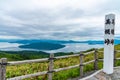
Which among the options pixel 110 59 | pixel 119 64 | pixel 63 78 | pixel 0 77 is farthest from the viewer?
pixel 119 64

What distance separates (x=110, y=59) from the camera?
567 inches

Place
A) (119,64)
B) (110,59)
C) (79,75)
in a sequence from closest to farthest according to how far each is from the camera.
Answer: (79,75) < (110,59) < (119,64)

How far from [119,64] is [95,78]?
5576mm

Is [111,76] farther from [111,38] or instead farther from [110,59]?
[111,38]

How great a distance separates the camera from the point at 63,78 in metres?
12.5

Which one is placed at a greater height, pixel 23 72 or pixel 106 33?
pixel 106 33

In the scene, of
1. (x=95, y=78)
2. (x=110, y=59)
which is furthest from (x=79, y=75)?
(x=110, y=59)

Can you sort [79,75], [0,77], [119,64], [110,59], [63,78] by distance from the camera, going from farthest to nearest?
[119,64]
[110,59]
[79,75]
[63,78]
[0,77]

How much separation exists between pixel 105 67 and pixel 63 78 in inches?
125

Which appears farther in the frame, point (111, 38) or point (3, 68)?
point (111, 38)

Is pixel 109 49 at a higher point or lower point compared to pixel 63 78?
higher

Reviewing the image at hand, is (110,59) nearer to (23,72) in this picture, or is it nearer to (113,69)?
(113,69)

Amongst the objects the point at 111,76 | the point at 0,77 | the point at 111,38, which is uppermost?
the point at 111,38

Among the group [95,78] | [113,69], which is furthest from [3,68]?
[113,69]
